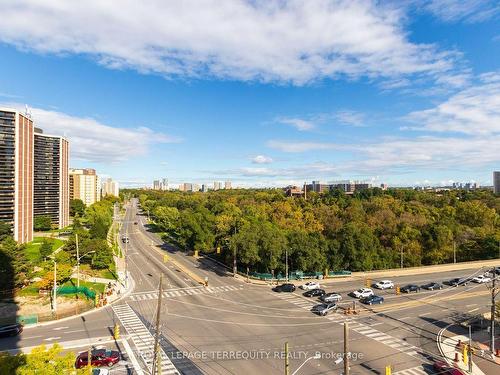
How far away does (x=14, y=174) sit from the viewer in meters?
83.2

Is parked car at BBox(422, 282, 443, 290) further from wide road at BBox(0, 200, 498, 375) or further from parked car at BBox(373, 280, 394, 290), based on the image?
parked car at BBox(373, 280, 394, 290)

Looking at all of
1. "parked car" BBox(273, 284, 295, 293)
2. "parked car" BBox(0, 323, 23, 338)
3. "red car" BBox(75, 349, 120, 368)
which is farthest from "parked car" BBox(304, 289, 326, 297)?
"parked car" BBox(0, 323, 23, 338)

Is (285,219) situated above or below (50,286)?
above

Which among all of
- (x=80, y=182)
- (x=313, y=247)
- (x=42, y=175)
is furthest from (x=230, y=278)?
(x=80, y=182)

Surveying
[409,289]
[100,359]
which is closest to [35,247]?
[100,359]

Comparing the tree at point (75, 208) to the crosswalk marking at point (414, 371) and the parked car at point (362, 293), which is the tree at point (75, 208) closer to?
the parked car at point (362, 293)

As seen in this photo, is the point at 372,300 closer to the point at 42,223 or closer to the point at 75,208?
the point at 42,223

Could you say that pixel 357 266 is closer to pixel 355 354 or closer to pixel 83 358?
pixel 355 354

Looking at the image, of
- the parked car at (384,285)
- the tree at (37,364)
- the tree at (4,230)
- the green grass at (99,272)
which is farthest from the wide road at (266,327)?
the tree at (4,230)

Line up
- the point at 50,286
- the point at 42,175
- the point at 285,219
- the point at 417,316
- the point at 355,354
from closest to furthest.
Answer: the point at 355,354
the point at 417,316
the point at 50,286
the point at 285,219
the point at 42,175

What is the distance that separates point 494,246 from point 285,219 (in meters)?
46.4

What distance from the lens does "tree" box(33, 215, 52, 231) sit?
110000 millimetres

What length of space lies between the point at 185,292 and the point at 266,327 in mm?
18458

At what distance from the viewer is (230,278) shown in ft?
202
